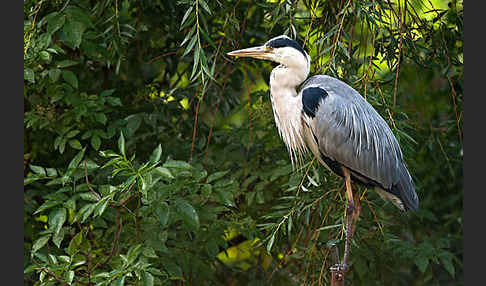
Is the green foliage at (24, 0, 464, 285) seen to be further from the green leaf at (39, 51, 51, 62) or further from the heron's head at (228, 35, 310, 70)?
the heron's head at (228, 35, 310, 70)

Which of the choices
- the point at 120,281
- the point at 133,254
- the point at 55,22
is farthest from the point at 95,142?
the point at 120,281

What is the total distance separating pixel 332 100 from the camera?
2.04 m

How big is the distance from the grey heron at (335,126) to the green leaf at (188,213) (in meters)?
0.44

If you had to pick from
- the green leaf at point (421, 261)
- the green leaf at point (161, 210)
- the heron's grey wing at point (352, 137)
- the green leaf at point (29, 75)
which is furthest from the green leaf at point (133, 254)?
the green leaf at point (421, 261)

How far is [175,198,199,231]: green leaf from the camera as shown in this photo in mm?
2213

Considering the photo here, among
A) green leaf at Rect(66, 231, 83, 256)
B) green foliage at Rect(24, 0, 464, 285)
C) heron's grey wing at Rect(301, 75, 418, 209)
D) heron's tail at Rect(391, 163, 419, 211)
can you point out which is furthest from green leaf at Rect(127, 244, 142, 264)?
heron's tail at Rect(391, 163, 419, 211)

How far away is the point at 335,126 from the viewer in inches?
82.7

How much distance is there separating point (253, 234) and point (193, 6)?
111 cm

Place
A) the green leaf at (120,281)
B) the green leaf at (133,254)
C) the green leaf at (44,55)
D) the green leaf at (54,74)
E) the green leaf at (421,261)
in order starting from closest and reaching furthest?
the green leaf at (120,281) → the green leaf at (133,254) → the green leaf at (44,55) → the green leaf at (54,74) → the green leaf at (421,261)

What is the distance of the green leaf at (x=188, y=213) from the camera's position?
221 cm

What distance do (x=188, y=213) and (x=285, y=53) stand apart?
0.69 metres

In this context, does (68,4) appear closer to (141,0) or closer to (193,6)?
(141,0)

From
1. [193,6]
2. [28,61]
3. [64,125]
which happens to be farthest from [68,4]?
[193,6]

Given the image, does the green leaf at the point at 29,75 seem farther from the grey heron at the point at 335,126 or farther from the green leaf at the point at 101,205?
the grey heron at the point at 335,126
